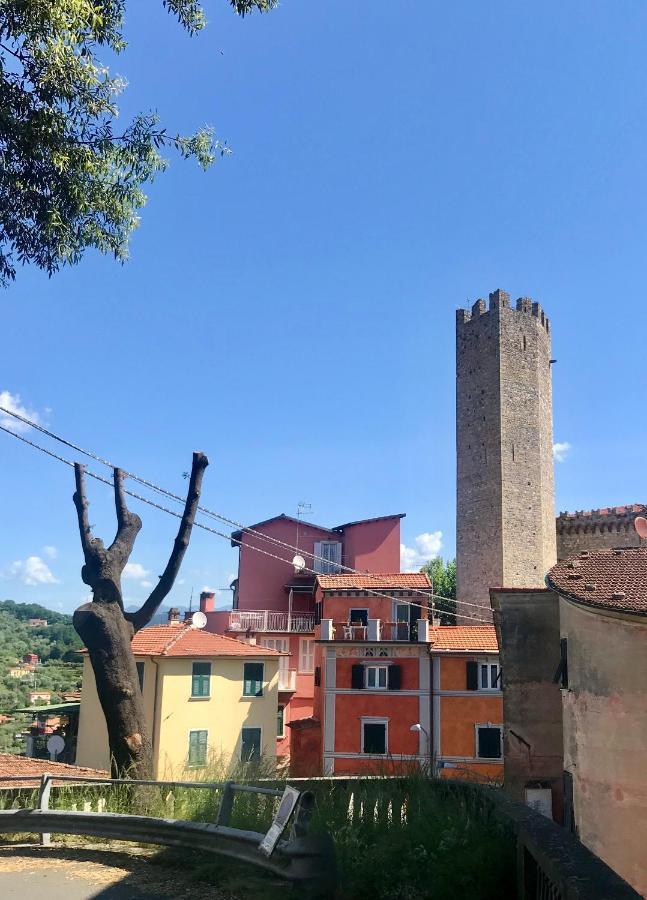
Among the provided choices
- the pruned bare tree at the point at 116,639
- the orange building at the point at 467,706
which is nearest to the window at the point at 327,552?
the orange building at the point at 467,706

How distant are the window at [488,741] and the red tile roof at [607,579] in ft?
49.6

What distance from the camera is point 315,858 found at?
4398mm

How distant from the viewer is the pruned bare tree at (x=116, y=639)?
888cm

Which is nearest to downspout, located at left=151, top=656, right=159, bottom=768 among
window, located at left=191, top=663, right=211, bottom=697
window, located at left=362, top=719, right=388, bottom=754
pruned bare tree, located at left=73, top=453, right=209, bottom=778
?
window, located at left=191, top=663, right=211, bottom=697

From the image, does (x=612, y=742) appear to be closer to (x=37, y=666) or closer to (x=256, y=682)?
(x=256, y=682)

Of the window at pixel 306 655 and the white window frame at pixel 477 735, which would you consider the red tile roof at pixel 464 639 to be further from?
the window at pixel 306 655

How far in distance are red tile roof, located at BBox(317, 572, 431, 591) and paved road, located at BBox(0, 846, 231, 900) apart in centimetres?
2291

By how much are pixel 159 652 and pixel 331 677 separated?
6223 millimetres

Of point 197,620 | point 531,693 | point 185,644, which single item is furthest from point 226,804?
point 197,620

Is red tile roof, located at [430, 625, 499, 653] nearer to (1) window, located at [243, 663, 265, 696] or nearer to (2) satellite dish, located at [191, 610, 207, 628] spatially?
(1) window, located at [243, 663, 265, 696]

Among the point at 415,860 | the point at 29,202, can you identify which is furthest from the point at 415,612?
the point at 415,860

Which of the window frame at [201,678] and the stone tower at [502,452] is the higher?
the stone tower at [502,452]

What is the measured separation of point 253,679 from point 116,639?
2128cm

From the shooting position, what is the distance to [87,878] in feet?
17.6
